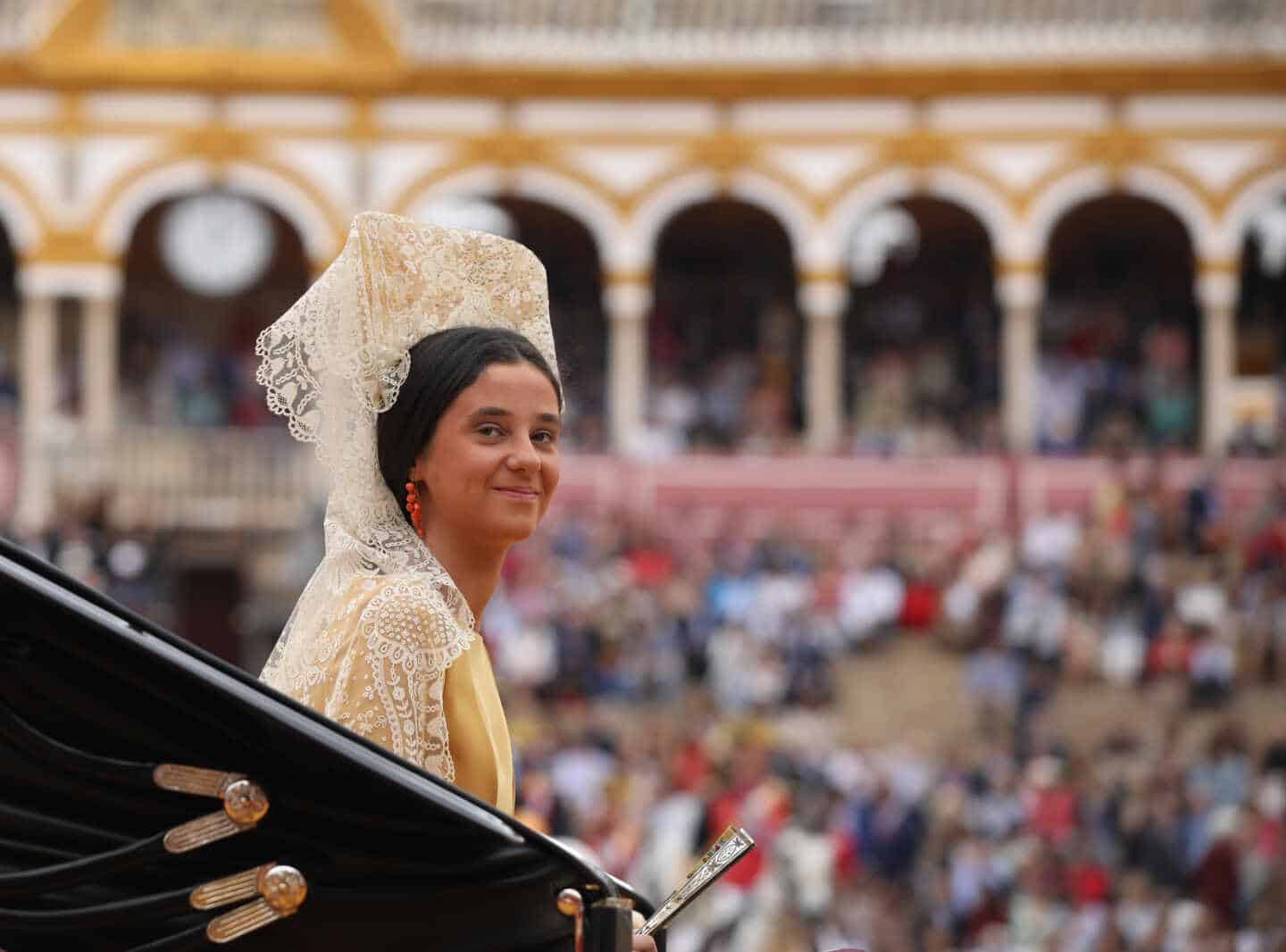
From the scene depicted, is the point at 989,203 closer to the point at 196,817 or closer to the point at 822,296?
the point at 822,296

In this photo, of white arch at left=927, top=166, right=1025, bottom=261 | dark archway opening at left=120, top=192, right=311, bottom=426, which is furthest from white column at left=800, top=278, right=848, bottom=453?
dark archway opening at left=120, top=192, right=311, bottom=426

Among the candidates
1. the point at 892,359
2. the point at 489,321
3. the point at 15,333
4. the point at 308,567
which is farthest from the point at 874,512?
the point at 489,321

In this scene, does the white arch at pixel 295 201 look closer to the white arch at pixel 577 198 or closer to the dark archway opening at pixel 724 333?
the white arch at pixel 577 198

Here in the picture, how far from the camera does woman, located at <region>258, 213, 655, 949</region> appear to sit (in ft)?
9.34

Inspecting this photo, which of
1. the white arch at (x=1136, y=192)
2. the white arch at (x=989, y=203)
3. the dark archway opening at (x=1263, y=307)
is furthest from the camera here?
the dark archway opening at (x=1263, y=307)

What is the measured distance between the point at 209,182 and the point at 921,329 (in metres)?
7.02

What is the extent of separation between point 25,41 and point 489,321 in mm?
19997

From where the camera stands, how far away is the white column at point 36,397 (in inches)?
810

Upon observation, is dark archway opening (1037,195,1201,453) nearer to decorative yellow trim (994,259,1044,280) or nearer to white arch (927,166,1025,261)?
decorative yellow trim (994,259,1044,280)

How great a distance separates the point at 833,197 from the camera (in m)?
22.6

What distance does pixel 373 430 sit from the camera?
3.14m

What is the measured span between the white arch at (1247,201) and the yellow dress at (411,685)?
66.7 ft

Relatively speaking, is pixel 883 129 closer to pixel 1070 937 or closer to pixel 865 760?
pixel 865 760
